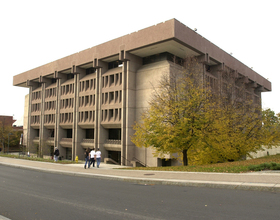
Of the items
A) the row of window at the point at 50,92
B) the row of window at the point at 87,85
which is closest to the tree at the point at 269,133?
the row of window at the point at 87,85

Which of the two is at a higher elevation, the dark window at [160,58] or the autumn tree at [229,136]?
the dark window at [160,58]

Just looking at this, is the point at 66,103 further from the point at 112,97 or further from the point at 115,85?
the point at 115,85

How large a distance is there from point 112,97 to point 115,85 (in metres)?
2.20

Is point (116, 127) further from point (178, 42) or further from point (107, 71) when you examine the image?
point (178, 42)

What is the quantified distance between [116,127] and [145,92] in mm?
7092

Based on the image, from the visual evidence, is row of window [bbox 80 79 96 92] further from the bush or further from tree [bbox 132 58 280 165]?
the bush

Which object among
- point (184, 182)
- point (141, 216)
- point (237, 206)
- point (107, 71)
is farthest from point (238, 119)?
point (107, 71)

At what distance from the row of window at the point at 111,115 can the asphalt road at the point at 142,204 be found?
24.7 metres

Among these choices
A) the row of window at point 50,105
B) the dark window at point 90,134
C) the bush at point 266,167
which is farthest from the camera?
the row of window at point 50,105

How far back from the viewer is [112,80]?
36594 mm

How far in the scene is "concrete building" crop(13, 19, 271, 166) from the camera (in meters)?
30.9

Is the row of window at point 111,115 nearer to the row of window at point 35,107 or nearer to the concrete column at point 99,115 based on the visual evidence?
the concrete column at point 99,115

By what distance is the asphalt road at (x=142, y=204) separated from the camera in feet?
20.1

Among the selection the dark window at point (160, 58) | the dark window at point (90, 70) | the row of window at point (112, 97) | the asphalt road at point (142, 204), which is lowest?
the asphalt road at point (142, 204)
